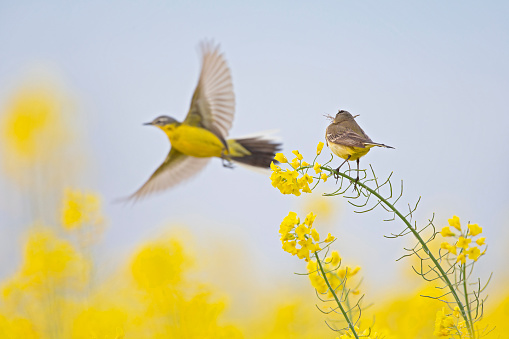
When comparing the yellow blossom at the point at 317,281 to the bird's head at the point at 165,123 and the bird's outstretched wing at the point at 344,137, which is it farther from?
the bird's head at the point at 165,123

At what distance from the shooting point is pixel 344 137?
137 centimetres

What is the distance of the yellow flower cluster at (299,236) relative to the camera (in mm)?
1221

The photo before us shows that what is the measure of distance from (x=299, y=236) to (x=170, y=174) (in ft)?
6.56

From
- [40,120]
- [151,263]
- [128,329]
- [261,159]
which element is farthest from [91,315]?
[40,120]

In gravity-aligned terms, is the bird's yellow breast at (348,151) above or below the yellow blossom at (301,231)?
above

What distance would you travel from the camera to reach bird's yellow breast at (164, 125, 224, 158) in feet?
8.87

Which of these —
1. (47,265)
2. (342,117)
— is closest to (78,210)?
(47,265)

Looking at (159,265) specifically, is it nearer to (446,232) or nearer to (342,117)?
(342,117)

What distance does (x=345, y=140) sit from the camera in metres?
1.36

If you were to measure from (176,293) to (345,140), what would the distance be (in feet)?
4.46

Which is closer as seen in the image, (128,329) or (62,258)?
(128,329)

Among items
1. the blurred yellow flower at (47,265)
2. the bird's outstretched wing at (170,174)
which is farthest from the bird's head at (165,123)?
the blurred yellow flower at (47,265)

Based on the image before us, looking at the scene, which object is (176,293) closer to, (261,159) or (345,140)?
(261,159)

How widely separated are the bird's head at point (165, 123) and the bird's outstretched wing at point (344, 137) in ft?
4.67
